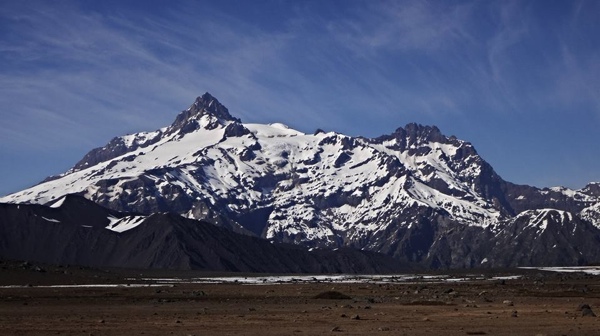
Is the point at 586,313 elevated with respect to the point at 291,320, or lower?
elevated

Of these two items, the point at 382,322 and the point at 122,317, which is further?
the point at 122,317

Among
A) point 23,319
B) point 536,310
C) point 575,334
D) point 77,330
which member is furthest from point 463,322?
point 23,319

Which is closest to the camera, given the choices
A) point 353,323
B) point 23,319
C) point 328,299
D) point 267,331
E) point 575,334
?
point 575,334

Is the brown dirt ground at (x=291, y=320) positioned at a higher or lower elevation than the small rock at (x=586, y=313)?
lower

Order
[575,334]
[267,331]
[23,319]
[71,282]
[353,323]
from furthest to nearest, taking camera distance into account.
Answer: [71,282]
[23,319]
[353,323]
[267,331]
[575,334]

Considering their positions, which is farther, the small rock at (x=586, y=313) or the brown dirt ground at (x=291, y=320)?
the small rock at (x=586, y=313)

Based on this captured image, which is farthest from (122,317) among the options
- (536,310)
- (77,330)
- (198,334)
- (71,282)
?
(71,282)

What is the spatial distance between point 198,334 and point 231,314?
16.7m

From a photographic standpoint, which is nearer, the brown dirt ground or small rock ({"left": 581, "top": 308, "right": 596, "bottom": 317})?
the brown dirt ground

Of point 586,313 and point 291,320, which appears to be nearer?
point 291,320

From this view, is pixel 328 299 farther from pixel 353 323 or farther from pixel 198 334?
pixel 198 334

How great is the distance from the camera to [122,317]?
55.6m

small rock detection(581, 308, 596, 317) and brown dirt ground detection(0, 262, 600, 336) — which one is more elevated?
small rock detection(581, 308, 596, 317)

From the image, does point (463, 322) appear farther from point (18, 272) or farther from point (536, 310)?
point (18, 272)
